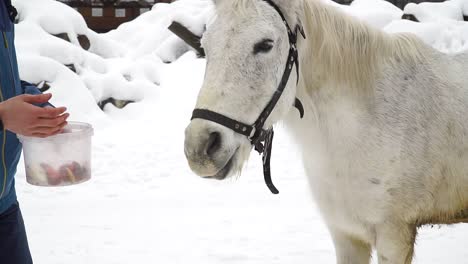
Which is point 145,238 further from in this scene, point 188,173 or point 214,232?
point 188,173

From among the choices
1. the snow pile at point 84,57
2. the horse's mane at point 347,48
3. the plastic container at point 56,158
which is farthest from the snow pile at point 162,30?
the plastic container at point 56,158

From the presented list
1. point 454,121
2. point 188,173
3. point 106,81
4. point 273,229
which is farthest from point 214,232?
point 106,81

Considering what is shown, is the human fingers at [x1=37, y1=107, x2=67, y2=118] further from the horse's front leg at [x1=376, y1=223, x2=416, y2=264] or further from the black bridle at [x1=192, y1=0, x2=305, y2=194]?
the horse's front leg at [x1=376, y1=223, x2=416, y2=264]

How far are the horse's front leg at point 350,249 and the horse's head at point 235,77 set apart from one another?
83 centimetres

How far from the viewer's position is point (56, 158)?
5.60 ft

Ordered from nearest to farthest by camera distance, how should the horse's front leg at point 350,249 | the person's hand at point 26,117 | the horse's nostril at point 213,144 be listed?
the person's hand at point 26,117, the horse's nostril at point 213,144, the horse's front leg at point 350,249

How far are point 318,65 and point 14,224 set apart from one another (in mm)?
1371

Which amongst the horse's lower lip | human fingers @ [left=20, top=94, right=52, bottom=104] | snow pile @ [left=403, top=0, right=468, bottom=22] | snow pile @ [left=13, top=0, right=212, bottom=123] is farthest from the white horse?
snow pile @ [left=403, top=0, right=468, bottom=22]

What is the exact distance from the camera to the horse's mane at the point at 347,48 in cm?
177

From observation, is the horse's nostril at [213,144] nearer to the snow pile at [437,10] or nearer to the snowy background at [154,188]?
the snowy background at [154,188]

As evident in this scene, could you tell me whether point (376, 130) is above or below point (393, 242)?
above

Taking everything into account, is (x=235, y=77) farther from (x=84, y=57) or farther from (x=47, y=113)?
(x=84, y=57)

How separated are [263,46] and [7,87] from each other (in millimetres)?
911

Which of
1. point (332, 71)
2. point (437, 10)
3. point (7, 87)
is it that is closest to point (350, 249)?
point (332, 71)
